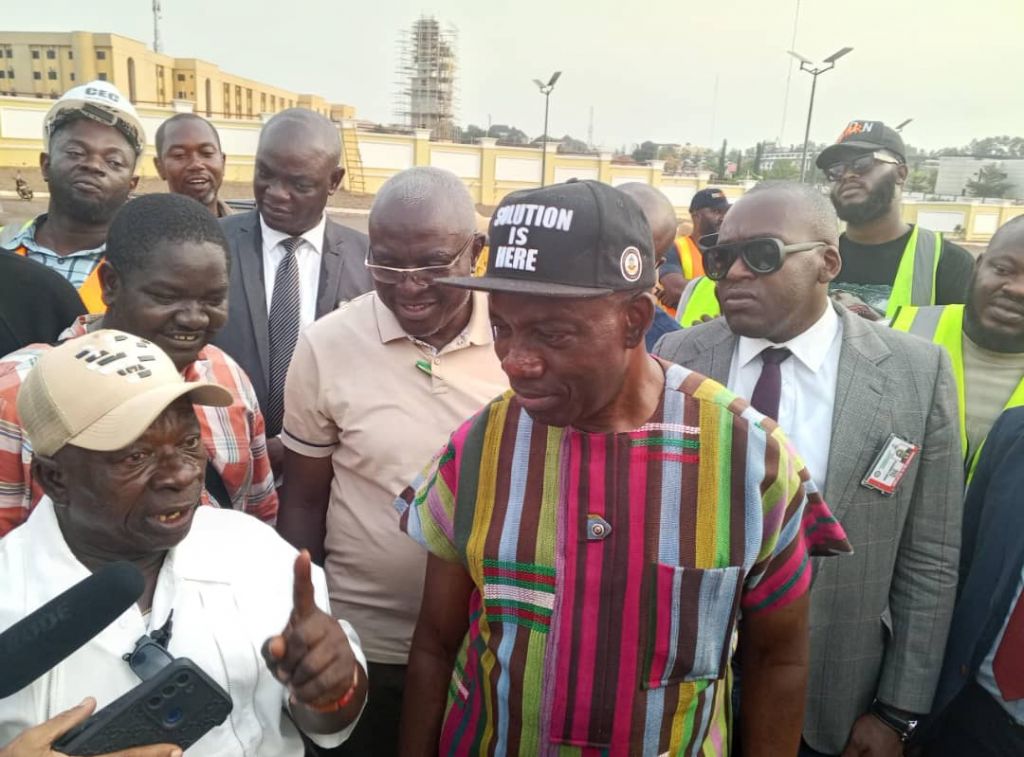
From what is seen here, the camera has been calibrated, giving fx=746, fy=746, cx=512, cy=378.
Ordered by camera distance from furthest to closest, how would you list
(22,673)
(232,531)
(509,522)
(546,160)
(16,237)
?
1. (546,160)
2. (16,237)
3. (232,531)
4. (509,522)
5. (22,673)

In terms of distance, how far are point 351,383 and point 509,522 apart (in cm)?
89

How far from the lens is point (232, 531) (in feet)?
5.90

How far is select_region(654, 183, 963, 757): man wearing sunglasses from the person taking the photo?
218cm

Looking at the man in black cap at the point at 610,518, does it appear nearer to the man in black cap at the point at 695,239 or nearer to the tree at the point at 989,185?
the man in black cap at the point at 695,239

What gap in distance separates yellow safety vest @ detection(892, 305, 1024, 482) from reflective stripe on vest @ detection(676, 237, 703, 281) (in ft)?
9.75

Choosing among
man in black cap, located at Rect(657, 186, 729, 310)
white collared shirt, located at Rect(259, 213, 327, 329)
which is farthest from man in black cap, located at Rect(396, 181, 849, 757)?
man in black cap, located at Rect(657, 186, 729, 310)

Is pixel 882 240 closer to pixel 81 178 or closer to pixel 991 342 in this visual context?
pixel 991 342

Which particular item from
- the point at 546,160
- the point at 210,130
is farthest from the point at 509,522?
the point at 546,160

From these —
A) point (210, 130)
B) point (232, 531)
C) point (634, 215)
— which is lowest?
point (232, 531)

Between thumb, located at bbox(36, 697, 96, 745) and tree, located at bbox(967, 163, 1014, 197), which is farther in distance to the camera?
tree, located at bbox(967, 163, 1014, 197)

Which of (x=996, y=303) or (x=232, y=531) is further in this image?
(x=996, y=303)

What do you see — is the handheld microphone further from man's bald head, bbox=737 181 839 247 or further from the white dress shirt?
man's bald head, bbox=737 181 839 247

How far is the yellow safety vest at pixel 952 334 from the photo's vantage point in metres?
2.61

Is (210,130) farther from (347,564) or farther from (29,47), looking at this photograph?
(29,47)
